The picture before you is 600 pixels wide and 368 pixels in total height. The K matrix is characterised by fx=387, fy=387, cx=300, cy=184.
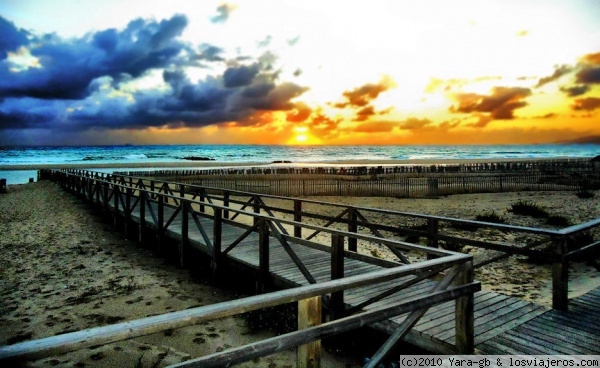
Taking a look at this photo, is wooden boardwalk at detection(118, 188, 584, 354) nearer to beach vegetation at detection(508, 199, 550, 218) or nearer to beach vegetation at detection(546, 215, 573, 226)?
beach vegetation at detection(546, 215, 573, 226)

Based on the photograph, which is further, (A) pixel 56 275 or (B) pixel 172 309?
(A) pixel 56 275

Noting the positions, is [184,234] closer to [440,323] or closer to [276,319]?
[276,319]

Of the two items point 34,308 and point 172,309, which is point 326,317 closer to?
point 172,309

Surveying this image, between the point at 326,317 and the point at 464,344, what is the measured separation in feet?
6.24

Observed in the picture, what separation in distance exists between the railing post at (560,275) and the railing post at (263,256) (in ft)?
13.3

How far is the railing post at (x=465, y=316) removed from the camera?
12.6 ft

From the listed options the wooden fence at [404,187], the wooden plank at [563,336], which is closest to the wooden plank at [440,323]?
the wooden plank at [563,336]

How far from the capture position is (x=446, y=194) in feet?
81.1

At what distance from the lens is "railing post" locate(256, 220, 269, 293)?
20.7 ft

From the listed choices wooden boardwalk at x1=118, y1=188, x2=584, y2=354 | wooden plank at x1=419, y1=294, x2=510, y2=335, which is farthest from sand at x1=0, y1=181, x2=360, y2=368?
wooden plank at x1=419, y1=294, x2=510, y2=335

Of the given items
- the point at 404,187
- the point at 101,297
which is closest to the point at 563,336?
→ the point at 101,297

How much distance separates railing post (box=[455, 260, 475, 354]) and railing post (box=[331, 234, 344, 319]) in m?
1.46

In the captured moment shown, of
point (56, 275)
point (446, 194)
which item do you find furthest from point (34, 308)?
point (446, 194)

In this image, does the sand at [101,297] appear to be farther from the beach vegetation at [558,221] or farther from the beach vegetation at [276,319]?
the beach vegetation at [558,221]
